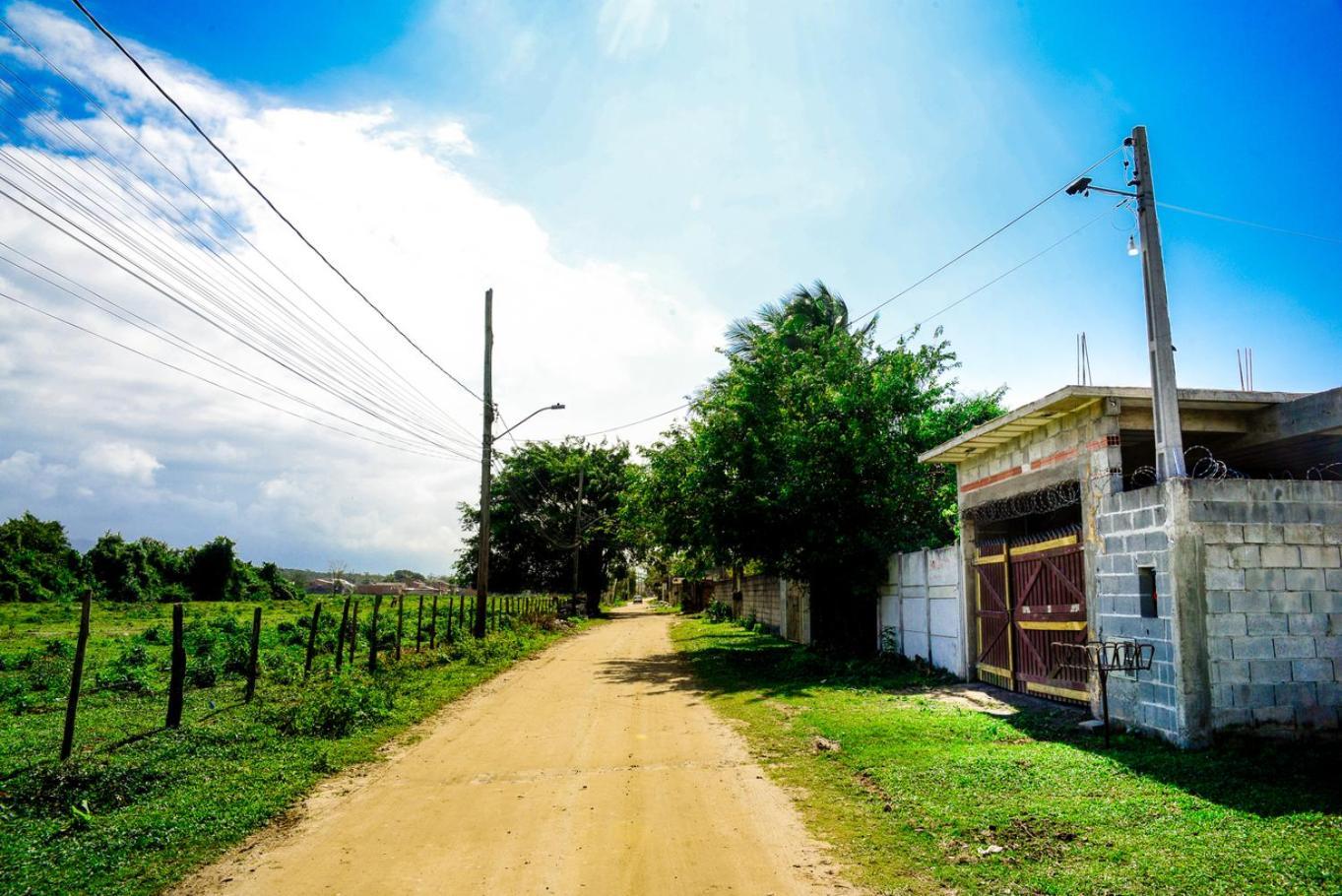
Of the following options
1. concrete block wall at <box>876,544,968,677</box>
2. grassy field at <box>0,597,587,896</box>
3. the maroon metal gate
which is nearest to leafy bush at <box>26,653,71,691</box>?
grassy field at <box>0,597,587,896</box>

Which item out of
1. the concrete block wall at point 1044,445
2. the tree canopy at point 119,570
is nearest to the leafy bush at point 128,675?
the concrete block wall at point 1044,445

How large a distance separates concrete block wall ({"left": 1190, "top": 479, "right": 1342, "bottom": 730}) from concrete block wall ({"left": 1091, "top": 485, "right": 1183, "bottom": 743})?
1.23 feet

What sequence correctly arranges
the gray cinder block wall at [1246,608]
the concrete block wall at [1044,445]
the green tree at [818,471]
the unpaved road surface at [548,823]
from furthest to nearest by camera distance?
1. the green tree at [818,471]
2. the concrete block wall at [1044,445]
3. the gray cinder block wall at [1246,608]
4. the unpaved road surface at [548,823]

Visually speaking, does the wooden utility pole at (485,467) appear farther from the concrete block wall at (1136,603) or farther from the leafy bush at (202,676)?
the concrete block wall at (1136,603)

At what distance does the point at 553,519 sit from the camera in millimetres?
47781

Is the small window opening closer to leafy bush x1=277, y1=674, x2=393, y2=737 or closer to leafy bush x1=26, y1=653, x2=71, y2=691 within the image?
leafy bush x1=277, y1=674, x2=393, y2=737

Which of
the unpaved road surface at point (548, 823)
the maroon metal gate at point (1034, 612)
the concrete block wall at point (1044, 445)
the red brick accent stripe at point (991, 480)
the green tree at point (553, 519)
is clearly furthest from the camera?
the green tree at point (553, 519)

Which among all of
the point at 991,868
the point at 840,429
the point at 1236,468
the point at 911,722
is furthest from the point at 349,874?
the point at 840,429

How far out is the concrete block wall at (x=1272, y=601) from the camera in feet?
26.2

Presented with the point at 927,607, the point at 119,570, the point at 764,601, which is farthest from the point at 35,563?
the point at 927,607

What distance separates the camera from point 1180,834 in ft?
18.1

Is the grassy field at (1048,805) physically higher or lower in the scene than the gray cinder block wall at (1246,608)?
lower

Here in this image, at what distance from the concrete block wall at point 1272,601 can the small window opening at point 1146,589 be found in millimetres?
623

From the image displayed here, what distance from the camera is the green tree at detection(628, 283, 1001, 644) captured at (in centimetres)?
1764
